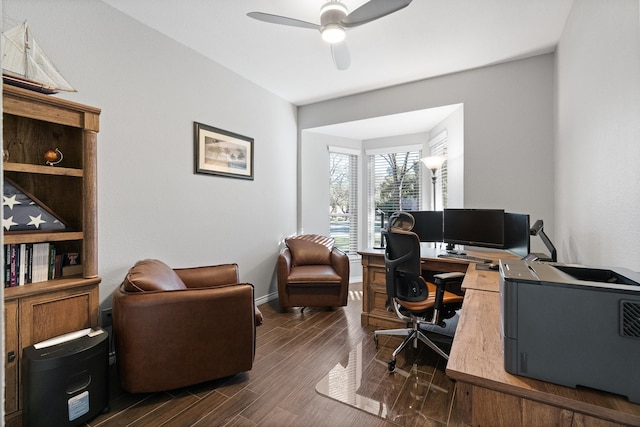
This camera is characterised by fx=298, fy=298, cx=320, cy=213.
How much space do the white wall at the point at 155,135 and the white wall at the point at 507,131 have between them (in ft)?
7.87

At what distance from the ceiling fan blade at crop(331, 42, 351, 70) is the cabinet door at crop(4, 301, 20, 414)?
2759 mm

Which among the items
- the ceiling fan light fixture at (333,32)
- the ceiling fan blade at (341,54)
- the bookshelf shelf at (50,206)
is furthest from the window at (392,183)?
the bookshelf shelf at (50,206)

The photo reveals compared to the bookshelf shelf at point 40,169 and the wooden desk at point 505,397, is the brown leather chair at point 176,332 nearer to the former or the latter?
the bookshelf shelf at point 40,169

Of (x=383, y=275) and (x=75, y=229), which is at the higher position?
(x=75, y=229)

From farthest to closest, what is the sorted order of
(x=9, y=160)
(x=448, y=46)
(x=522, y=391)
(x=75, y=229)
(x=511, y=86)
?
(x=511, y=86)
(x=448, y=46)
(x=75, y=229)
(x=9, y=160)
(x=522, y=391)

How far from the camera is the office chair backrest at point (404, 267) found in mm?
2404

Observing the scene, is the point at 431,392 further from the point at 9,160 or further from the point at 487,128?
the point at 9,160

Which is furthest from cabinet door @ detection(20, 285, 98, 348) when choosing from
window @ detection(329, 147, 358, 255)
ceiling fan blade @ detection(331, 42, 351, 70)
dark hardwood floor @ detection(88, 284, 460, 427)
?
window @ detection(329, 147, 358, 255)

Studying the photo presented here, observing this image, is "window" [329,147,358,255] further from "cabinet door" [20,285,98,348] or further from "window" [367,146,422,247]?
"cabinet door" [20,285,98,348]

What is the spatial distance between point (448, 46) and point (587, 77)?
129 cm

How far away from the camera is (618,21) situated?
1.47 m

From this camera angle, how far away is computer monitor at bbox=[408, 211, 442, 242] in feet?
11.1

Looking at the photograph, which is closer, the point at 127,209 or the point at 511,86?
the point at 127,209

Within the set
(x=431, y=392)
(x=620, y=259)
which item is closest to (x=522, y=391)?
(x=620, y=259)
